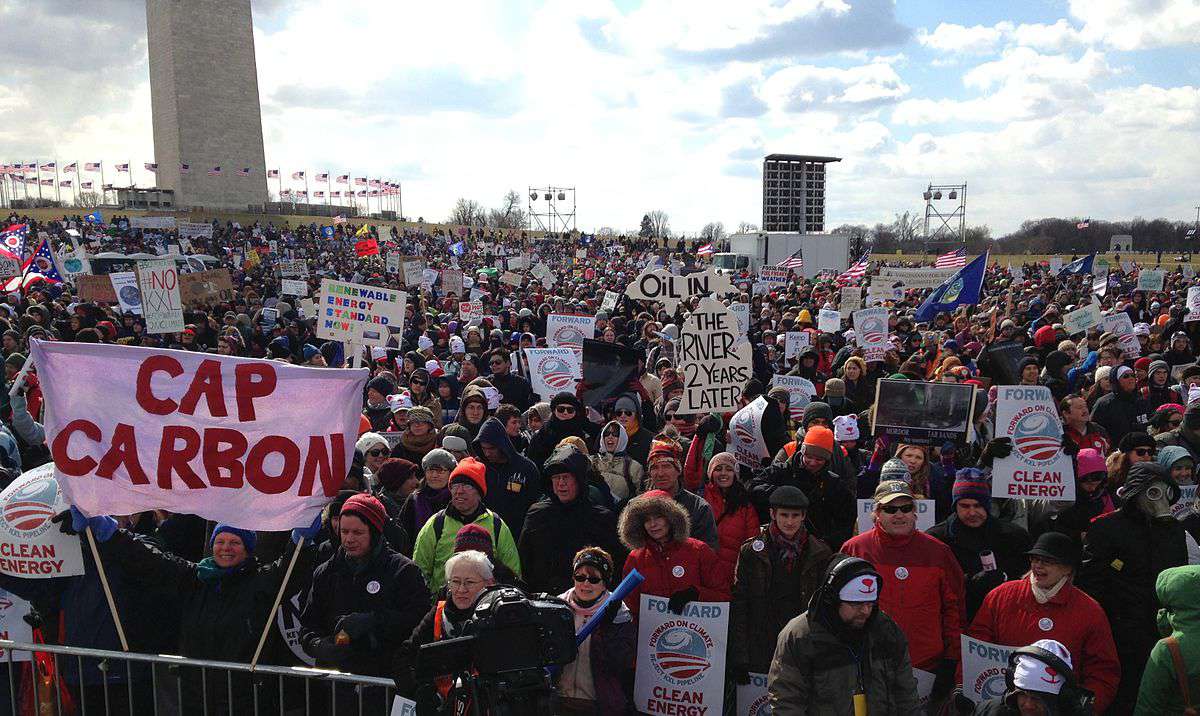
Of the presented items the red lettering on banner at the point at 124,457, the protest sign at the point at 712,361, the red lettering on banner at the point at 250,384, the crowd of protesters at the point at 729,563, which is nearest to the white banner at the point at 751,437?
the crowd of protesters at the point at 729,563

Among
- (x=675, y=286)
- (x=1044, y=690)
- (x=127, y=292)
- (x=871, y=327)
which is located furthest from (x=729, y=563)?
(x=127, y=292)

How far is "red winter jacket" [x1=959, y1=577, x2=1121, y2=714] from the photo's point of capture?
412cm

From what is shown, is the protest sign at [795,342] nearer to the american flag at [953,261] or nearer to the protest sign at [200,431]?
the american flag at [953,261]

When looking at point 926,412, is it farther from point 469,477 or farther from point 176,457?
point 176,457

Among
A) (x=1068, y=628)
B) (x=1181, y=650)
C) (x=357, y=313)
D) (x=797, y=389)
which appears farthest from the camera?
(x=357, y=313)

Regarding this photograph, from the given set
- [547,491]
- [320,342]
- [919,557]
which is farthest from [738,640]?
A: [320,342]

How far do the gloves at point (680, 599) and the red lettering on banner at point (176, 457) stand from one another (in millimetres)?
2527

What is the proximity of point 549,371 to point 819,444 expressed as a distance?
18.7 feet

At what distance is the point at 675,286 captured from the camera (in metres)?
10.9

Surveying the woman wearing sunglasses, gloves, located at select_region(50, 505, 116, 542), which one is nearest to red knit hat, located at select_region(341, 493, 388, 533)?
the woman wearing sunglasses

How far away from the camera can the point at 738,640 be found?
476cm

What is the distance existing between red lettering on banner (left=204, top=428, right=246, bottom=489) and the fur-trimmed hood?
2.08 m

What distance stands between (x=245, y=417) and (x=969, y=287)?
15069 millimetres

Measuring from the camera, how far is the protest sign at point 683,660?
458 cm
